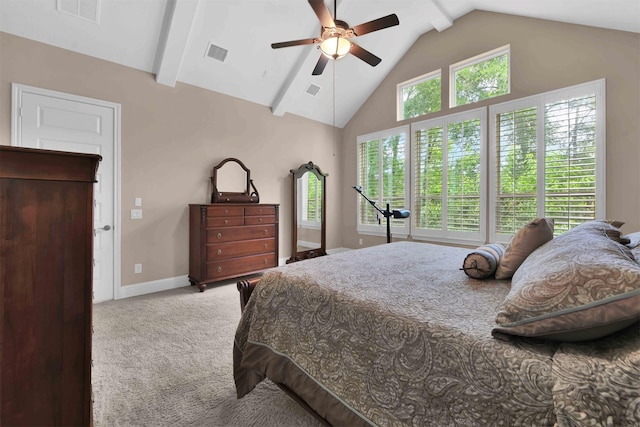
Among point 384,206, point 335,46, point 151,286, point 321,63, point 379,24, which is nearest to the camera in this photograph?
point 379,24

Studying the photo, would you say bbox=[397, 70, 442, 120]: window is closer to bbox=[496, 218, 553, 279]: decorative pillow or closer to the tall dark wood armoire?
bbox=[496, 218, 553, 279]: decorative pillow

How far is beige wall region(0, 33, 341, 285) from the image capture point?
2.99 meters

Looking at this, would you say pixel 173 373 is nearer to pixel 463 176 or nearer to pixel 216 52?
pixel 216 52

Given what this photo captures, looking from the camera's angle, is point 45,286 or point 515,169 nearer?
point 45,286

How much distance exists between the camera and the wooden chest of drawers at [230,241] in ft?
12.1

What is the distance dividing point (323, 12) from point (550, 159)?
10.8 feet

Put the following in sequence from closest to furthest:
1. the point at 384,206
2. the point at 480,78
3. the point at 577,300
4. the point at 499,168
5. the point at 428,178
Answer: the point at 577,300 < the point at 499,168 < the point at 480,78 < the point at 428,178 < the point at 384,206

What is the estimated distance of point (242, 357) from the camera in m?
1.64

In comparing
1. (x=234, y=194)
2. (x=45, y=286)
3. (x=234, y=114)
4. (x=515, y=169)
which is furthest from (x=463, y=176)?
(x=45, y=286)

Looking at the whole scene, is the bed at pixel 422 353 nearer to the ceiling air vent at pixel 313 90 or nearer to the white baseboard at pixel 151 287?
the white baseboard at pixel 151 287

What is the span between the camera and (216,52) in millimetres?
3797

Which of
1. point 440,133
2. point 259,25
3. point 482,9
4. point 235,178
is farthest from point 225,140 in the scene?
point 482,9

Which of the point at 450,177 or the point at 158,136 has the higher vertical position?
the point at 158,136

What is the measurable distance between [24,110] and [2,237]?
10.2 feet
